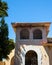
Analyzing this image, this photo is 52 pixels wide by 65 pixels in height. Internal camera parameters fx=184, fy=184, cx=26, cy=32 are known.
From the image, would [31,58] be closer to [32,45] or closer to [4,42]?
[32,45]

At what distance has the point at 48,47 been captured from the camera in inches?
800

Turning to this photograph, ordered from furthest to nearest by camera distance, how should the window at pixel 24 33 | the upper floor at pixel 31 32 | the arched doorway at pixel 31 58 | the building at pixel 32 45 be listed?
the window at pixel 24 33, the upper floor at pixel 31 32, the arched doorway at pixel 31 58, the building at pixel 32 45

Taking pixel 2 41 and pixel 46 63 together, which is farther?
pixel 2 41

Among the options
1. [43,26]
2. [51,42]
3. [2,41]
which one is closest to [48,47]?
[51,42]

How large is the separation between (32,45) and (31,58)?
1633mm

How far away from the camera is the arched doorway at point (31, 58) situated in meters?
20.9

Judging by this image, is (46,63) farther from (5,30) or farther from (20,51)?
(5,30)

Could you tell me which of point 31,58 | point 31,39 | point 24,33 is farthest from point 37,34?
point 31,58

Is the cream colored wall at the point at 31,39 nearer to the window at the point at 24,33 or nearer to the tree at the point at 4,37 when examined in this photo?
the window at the point at 24,33

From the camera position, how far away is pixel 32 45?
2083 centimetres

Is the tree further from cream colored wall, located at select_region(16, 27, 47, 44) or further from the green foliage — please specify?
cream colored wall, located at select_region(16, 27, 47, 44)

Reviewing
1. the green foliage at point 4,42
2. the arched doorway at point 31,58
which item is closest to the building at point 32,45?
the arched doorway at point 31,58

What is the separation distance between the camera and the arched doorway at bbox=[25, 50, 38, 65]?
20.9 metres

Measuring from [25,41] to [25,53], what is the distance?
1.40 m
